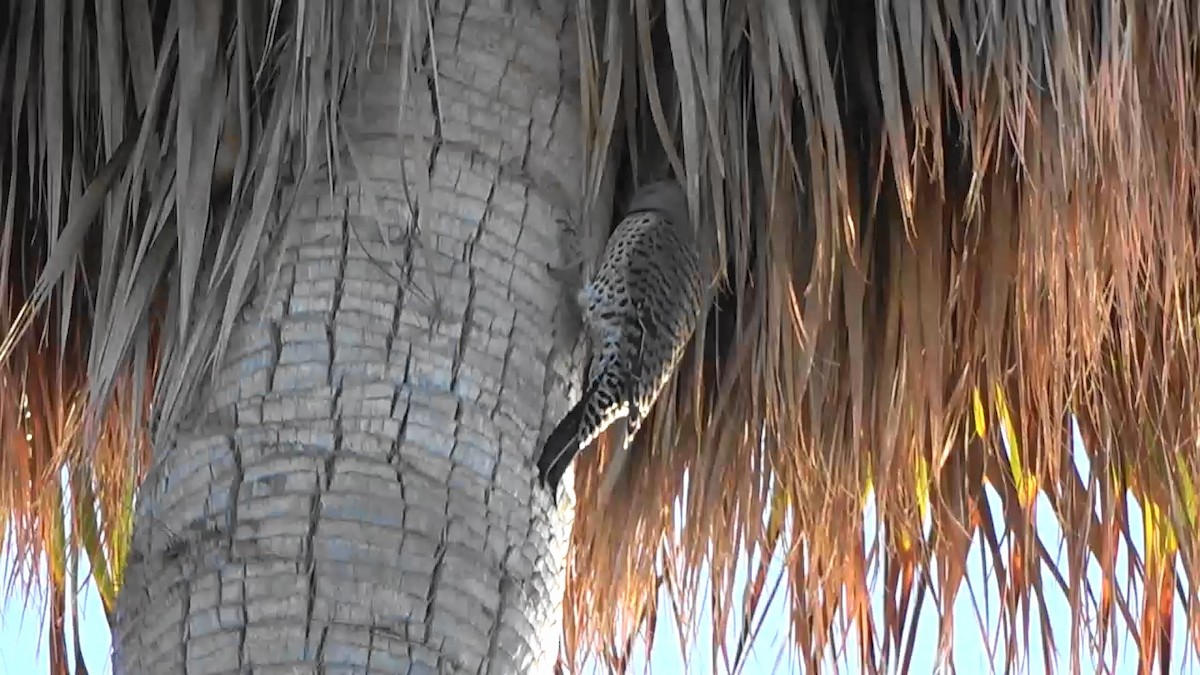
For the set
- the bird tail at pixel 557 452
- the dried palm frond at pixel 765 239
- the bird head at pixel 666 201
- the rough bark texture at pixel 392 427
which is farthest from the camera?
the bird head at pixel 666 201

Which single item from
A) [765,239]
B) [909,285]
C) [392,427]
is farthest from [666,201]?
[392,427]

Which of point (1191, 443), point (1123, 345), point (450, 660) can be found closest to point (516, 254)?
point (450, 660)

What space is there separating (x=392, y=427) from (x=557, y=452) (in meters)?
0.19

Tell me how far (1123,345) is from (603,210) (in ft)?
2.50

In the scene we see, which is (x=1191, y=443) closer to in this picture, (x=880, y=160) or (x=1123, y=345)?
(x=1123, y=345)

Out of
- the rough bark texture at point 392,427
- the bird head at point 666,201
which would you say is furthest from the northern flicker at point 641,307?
the rough bark texture at point 392,427

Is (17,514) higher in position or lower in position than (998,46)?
lower

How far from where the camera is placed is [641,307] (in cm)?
210

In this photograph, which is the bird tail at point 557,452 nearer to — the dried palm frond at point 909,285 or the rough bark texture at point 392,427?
the rough bark texture at point 392,427

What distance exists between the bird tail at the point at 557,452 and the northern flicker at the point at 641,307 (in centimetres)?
7

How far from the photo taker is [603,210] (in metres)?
2.03

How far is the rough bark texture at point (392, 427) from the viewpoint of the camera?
5.24ft

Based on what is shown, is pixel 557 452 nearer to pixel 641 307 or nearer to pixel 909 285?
pixel 641 307

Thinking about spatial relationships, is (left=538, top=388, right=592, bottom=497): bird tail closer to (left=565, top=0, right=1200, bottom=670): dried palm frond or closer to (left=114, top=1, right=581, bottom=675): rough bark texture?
(left=114, top=1, right=581, bottom=675): rough bark texture
